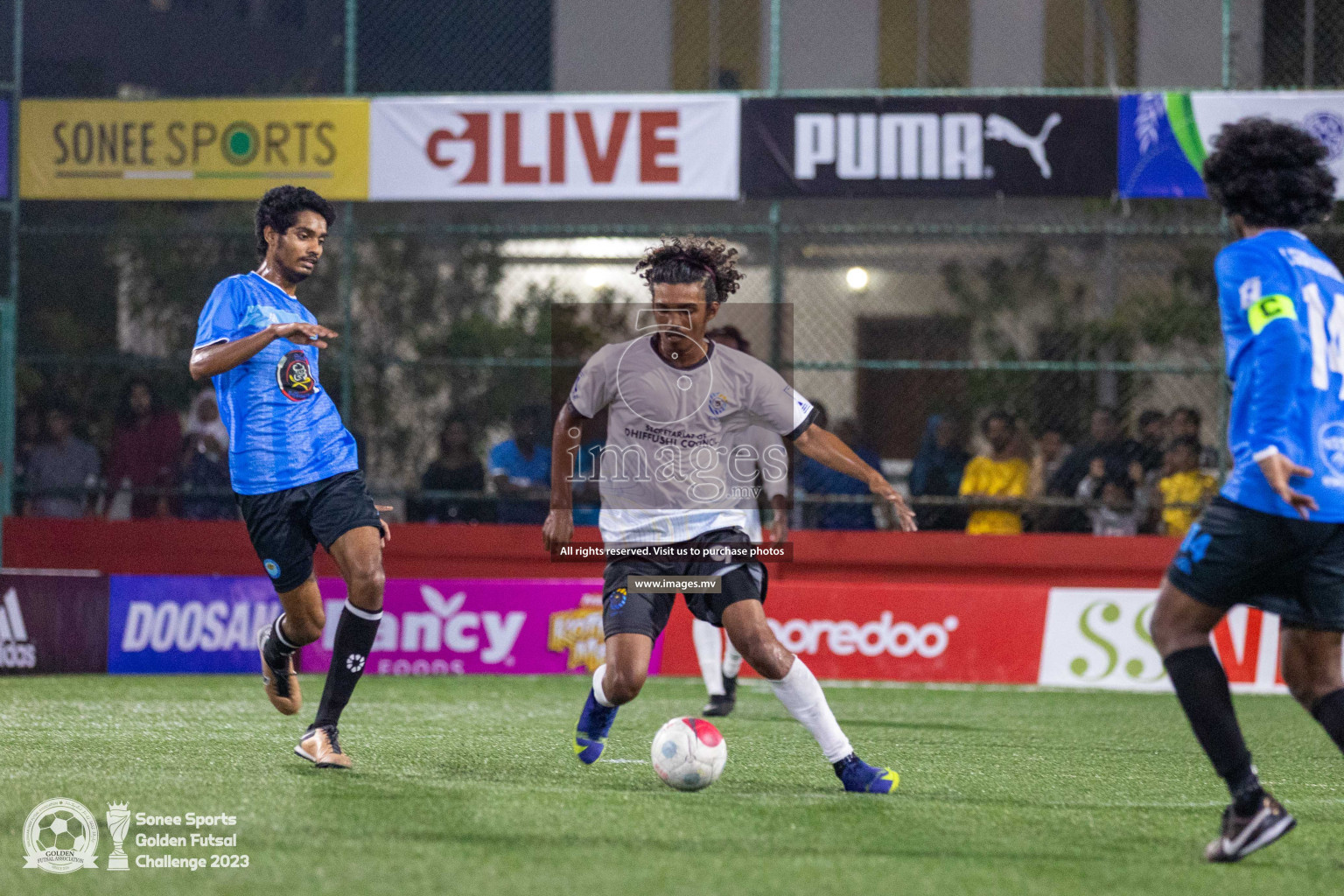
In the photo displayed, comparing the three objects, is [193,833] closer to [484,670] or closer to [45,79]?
[484,670]

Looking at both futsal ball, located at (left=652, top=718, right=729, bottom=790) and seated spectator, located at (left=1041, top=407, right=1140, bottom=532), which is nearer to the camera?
futsal ball, located at (left=652, top=718, right=729, bottom=790)

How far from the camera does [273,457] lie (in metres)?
6.26

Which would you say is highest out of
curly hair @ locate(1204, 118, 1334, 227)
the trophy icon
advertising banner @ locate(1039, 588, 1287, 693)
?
curly hair @ locate(1204, 118, 1334, 227)

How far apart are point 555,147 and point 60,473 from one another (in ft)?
16.9

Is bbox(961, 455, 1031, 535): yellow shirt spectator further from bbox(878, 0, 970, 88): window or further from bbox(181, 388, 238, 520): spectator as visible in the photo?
bbox(878, 0, 970, 88): window

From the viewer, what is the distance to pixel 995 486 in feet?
41.7

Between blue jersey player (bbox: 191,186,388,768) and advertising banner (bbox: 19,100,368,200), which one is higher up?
advertising banner (bbox: 19,100,368,200)

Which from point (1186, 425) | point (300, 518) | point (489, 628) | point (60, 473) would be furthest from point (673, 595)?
point (60, 473)

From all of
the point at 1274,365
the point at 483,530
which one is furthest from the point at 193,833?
A: the point at 483,530

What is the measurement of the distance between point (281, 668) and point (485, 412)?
29.0ft

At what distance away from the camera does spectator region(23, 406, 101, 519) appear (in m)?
13.3

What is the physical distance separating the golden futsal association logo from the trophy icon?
45 millimetres

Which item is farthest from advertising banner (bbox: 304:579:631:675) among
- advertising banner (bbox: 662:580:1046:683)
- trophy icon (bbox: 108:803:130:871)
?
trophy icon (bbox: 108:803:130:871)

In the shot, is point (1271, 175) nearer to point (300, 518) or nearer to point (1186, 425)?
point (300, 518)
